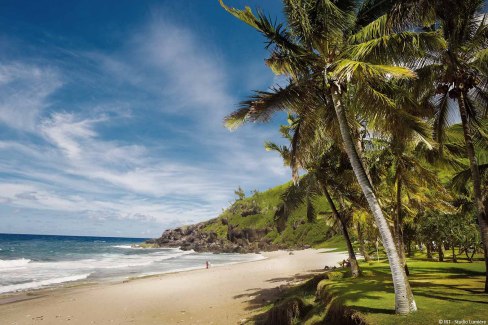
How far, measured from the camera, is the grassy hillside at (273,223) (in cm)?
8499

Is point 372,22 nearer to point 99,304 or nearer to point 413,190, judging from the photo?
point 413,190

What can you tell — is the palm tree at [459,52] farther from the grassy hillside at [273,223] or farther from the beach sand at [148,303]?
the grassy hillside at [273,223]

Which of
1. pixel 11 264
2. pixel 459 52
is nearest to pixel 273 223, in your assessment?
pixel 11 264

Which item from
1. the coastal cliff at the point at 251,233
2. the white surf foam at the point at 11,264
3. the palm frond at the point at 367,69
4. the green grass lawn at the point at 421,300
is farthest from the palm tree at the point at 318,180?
the white surf foam at the point at 11,264

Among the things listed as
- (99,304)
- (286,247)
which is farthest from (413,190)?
(286,247)

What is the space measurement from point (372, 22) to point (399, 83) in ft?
12.2

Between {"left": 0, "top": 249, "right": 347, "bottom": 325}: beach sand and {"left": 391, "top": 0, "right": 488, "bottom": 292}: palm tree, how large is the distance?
11.3m

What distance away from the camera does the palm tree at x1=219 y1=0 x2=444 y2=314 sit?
8.06m

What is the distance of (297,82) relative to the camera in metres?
9.49

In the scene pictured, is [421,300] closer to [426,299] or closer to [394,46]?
[426,299]

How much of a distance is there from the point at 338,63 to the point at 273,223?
6215 cm

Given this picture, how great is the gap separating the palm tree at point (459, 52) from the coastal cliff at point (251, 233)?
51.2 m

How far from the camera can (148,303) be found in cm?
1975

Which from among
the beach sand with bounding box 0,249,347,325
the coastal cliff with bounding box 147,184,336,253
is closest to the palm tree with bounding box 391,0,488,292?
the beach sand with bounding box 0,249,347,325
